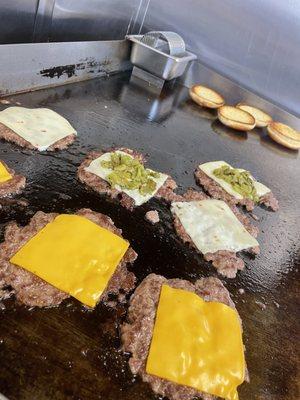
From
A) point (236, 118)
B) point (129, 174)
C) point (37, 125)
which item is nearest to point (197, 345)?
point (129, 174)

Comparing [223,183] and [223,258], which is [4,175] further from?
[223,183]

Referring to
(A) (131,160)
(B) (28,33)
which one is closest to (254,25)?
(B) (28,33)

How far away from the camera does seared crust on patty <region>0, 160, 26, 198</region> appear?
296cm

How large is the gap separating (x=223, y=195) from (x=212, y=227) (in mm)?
697

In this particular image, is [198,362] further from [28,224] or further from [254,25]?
[254,25]

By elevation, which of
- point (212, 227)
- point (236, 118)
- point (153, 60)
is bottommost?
point (212, 227)

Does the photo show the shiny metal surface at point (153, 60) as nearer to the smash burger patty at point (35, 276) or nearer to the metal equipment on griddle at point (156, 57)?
the metal equipment on griddle at point (156, 57)

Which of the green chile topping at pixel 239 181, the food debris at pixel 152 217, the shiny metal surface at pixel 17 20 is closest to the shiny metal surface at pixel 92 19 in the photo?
the shiny metal surface at pixel 17 20

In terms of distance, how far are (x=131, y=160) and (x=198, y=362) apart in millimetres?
2067

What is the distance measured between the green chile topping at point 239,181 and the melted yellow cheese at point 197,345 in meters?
1.77

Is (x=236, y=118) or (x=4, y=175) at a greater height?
(x=236, y=118)

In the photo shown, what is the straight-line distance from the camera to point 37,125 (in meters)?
3.79

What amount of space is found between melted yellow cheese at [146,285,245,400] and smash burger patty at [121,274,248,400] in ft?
0.13

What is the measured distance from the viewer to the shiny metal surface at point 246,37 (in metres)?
6.36
